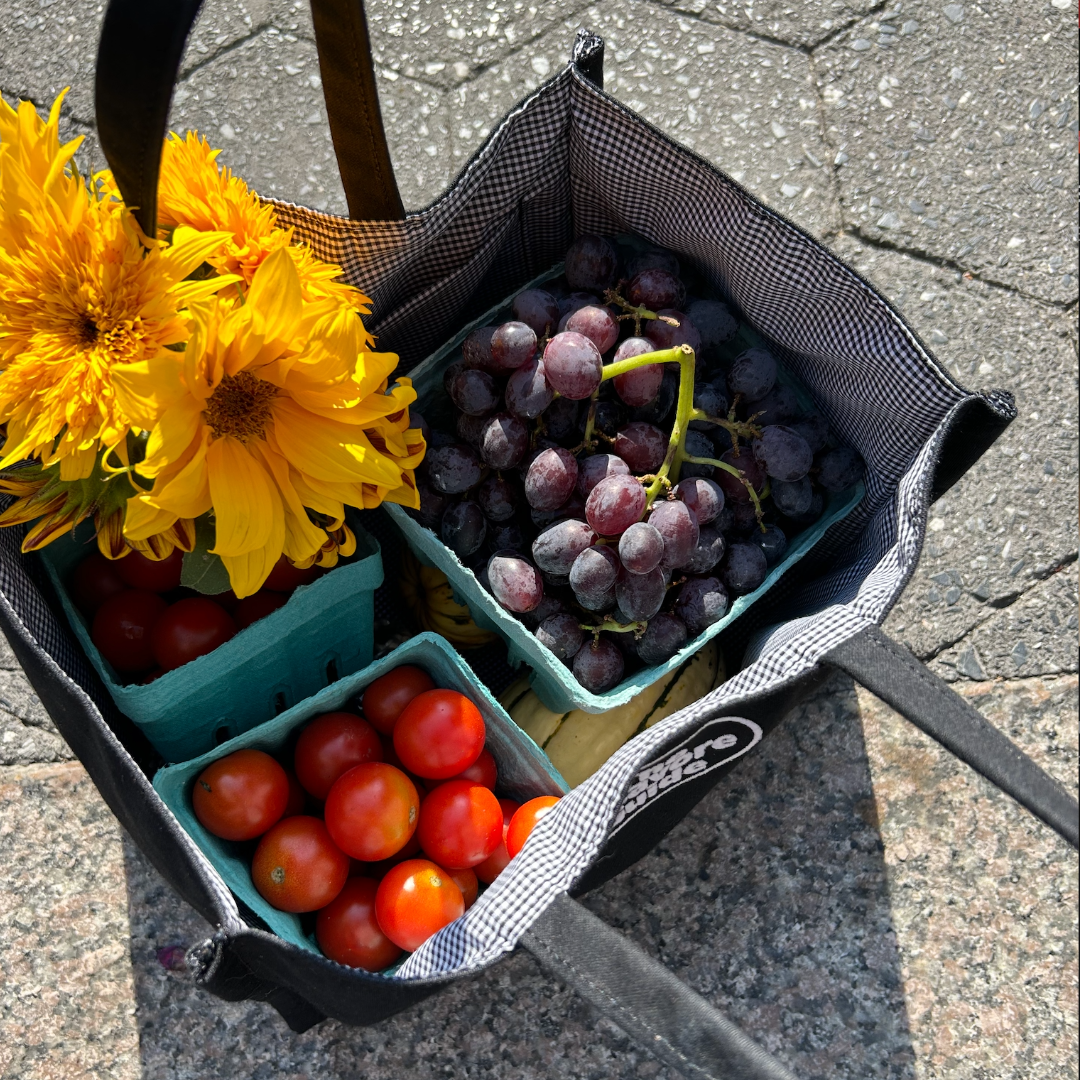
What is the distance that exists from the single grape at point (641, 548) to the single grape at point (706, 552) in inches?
3.3

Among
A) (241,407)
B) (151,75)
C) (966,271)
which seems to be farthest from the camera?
(966,271)

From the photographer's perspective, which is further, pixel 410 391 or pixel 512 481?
pixel 512 481

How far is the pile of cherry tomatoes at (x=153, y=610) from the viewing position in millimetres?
1064

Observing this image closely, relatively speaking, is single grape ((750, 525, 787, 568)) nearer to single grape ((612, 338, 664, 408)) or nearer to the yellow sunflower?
single grape ((612, 338, 664, 408))

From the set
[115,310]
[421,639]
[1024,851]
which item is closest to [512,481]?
[421,639]

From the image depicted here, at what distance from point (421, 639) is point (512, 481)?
20 centimetres

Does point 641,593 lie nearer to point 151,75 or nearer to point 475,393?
point 475,393

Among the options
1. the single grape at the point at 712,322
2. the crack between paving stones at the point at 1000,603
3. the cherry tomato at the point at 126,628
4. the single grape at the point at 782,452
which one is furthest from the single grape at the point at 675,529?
the crack between paving stones at the point at 1000,603

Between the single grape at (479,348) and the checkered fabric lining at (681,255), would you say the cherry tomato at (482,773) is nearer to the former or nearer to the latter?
the checkered fabric lining at (681,255)

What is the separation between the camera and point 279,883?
3.37 ft

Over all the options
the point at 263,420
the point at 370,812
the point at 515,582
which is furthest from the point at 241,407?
the point at 370,812

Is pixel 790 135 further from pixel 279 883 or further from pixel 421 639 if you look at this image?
pixel 279 883

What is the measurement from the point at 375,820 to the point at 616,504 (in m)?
0.41

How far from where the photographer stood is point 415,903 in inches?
39.9
